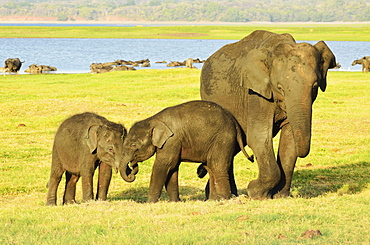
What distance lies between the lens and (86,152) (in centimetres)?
1131

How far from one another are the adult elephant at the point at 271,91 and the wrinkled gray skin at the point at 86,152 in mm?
2225

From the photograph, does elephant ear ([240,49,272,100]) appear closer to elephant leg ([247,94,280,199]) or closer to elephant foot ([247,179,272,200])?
elephant leg ([247,94,280,199])

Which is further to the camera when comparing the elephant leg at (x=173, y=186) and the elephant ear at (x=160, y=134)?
the elephant leg at (x=173, y=186)

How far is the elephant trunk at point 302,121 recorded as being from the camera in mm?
9805

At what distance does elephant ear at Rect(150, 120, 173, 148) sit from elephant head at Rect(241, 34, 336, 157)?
1560mm

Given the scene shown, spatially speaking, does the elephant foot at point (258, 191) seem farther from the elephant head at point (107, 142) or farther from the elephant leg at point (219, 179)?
the elephant head at point (107, 142)

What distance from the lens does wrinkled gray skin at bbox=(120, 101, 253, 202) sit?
35.5 feet

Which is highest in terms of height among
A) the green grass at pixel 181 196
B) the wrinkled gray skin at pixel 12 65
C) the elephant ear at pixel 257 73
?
the elephant ear at pixel 257 73

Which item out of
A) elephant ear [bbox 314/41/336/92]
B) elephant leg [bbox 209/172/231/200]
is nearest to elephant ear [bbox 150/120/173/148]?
elephant leg [bbox 209/172/231/200]

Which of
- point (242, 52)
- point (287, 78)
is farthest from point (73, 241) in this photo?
point (242, 52)

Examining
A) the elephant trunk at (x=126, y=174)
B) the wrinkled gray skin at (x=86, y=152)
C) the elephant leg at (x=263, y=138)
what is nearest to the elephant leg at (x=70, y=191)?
the wrinkled gray skin at (x=86, y=152)

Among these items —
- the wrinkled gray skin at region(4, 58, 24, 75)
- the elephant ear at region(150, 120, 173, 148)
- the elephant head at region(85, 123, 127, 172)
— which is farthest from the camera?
the wrinkled gray skin at region(4, 58, 24, 75)

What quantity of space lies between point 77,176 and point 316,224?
16.4 feet

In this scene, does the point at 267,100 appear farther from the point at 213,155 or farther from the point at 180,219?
the point at 180,219
